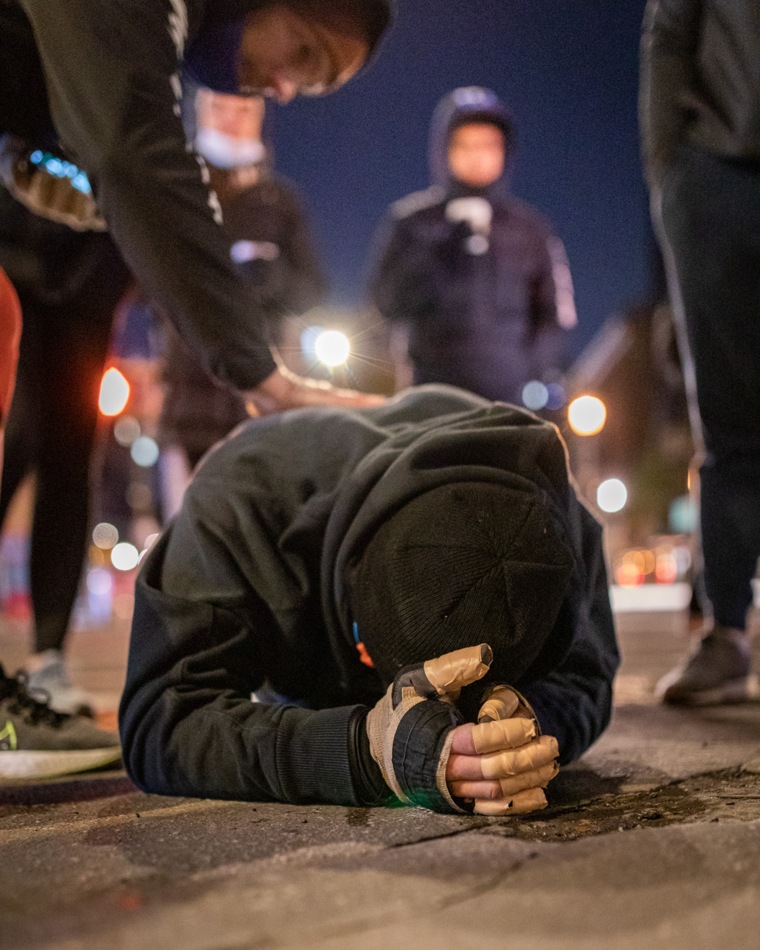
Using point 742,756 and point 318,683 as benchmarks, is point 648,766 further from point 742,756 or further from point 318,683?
point 318,683

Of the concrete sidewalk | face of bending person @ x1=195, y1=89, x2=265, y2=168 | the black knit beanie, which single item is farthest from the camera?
face of bending person @ x1=195, y1=89, x2=265, y2=168

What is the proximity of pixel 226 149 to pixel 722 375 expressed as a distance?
210cm

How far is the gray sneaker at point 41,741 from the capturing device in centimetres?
200

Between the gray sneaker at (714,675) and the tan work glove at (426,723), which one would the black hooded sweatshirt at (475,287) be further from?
the tan work glove at (426,723)

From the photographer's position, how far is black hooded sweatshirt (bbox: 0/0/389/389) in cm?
193

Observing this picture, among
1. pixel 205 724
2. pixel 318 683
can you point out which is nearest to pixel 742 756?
pixel 318 683

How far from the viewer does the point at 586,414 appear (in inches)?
282

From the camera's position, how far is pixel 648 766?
188cm

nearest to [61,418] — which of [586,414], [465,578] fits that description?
[465,578]

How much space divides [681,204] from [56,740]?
206 centimetres

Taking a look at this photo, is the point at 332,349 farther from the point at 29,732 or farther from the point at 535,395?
the point at 535,395

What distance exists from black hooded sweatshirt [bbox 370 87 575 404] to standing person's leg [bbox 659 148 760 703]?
5.60ft

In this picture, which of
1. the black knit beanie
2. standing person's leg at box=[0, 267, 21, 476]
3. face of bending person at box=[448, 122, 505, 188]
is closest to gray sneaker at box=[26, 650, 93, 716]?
standing person's leg at box=[0, 267, 21, 476]

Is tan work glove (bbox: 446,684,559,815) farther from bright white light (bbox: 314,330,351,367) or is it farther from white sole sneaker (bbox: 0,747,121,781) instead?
bright white light (bbox: 314,330,351,367)
